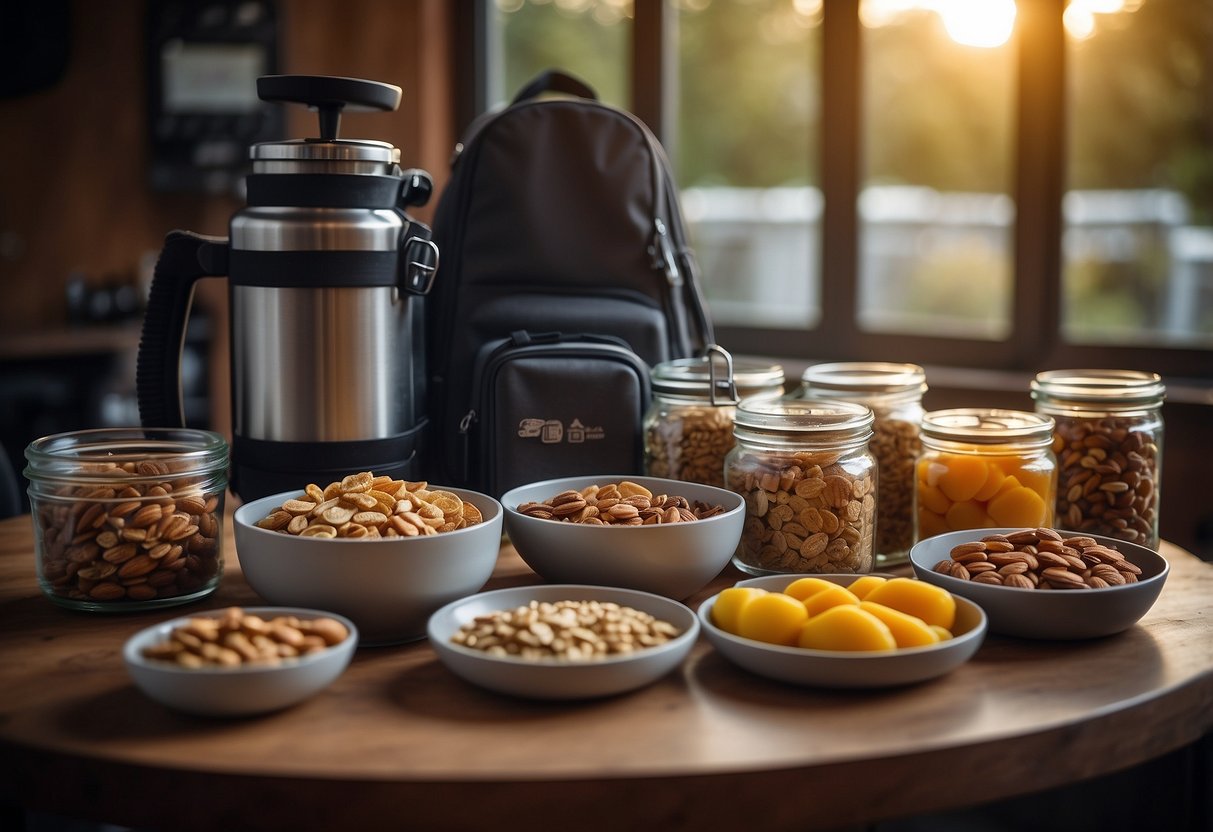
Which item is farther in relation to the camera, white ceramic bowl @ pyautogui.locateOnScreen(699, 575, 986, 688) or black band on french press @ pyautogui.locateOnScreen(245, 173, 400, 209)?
black band on french press @ pyautogui.locateOnScreen(245, 173, 400, 209)

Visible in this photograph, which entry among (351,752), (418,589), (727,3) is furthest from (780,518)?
(727,3)

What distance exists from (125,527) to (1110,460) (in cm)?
98

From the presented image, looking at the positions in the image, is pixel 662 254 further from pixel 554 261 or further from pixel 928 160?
pixel 928 160

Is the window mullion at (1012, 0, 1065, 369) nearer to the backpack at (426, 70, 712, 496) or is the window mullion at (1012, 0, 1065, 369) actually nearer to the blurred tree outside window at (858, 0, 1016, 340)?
the blurred tree outside window at (858, 0, 1016, 340)

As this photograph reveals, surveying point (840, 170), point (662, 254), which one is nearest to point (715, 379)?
point (662, 254)

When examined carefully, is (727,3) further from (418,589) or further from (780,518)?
(418,589)

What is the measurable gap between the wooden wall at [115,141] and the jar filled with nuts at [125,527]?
2568mm

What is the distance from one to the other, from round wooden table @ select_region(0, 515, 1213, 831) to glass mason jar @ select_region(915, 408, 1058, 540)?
0.24 metres

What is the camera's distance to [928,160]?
3059 mm

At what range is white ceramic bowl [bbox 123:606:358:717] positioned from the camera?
766 mm

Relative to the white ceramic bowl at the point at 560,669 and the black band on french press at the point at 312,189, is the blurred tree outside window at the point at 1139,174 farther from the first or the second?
the white ceramic bowl at the point at 560,669

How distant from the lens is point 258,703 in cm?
79

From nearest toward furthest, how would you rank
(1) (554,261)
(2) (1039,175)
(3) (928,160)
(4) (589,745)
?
1. (4) (589,745)
2. (1) (554,261)
3. (2) (1039,175)
4. (3) (928,160)

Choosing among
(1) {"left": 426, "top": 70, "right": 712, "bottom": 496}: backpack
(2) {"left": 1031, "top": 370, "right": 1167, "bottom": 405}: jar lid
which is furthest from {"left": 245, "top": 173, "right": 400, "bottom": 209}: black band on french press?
(2) {"left": 1031, "top": 370, "right": 1167, "bottom": 405}: jar lid
